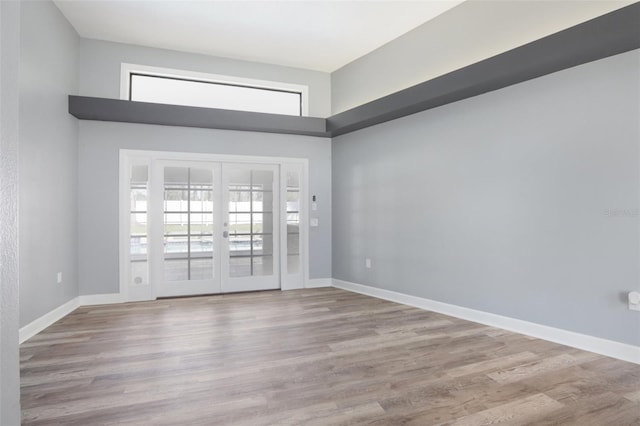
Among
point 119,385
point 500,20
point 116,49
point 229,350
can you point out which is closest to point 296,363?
point 229,350

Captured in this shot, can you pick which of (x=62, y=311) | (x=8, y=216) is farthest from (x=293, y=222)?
(x=8, y=216)

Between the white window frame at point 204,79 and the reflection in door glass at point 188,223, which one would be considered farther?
the reflection in door glass at point 188,223

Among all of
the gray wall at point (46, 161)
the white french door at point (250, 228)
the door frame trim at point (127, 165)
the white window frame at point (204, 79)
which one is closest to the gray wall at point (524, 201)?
the white window frame at point (204, 79)

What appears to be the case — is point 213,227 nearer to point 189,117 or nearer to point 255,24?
point 189,117

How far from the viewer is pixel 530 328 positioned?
3578 millimetres

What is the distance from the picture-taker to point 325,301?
202 inches

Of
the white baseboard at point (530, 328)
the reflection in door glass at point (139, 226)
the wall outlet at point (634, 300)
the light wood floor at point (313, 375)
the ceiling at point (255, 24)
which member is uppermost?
the ceiling at point (255, 24)

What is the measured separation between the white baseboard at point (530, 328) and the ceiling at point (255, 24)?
3524 millimetres

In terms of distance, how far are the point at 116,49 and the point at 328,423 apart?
546 cm

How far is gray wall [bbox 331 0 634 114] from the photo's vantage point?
11.0 feet

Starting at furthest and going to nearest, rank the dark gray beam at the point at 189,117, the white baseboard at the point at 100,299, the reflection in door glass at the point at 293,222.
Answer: the reflection in door glass at the point at 293,222, the white baseboard at the point at 100,299, the dark gray beam at the point at 189,117

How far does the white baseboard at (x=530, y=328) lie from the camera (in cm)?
300

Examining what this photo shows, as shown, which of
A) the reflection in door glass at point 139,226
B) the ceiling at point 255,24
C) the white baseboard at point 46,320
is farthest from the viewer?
the reflection in door glass at point 139,226

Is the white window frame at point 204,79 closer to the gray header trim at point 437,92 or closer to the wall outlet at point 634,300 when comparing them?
the gray header trim at point 437,92
